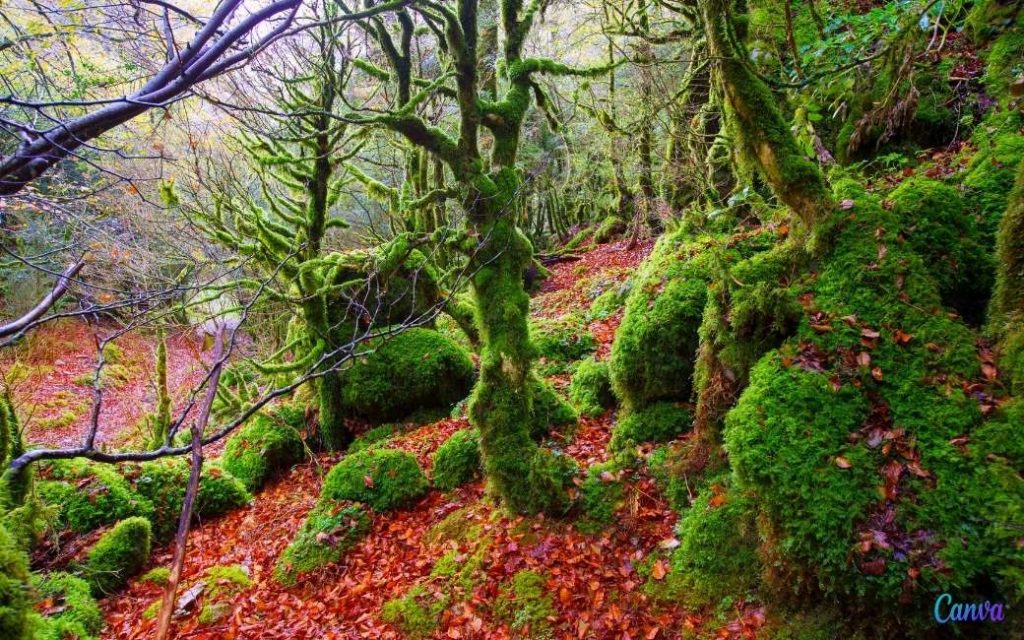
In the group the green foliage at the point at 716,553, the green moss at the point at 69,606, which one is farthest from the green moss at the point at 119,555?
the green foliage at the point at 716,553

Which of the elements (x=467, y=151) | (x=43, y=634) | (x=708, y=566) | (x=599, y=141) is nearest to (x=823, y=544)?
(x=708, y=566)

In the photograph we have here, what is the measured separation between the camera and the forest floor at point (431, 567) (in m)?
4.07

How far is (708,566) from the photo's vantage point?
3.83m

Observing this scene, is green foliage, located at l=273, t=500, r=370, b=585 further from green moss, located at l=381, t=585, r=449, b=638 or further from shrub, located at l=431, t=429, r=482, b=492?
green moss, located at l=381, t=585, r=449, b=638

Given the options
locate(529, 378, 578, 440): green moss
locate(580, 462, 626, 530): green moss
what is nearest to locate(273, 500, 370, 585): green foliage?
locate(529, 378, 578, 440): green moss

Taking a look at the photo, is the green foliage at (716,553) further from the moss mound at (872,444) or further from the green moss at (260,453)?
the green moss at (260,453)

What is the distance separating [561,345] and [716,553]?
5.25 meters

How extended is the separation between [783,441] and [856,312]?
1.16 metres

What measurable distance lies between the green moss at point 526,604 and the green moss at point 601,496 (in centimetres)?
74

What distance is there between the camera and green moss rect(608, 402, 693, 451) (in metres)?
5.33

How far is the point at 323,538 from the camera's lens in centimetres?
581

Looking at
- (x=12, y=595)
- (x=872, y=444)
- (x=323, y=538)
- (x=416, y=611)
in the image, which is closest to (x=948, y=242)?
(x=872, y=444)

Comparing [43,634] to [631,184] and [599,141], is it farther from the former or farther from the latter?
[631,184]

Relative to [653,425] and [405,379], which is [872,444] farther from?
[405,379]
